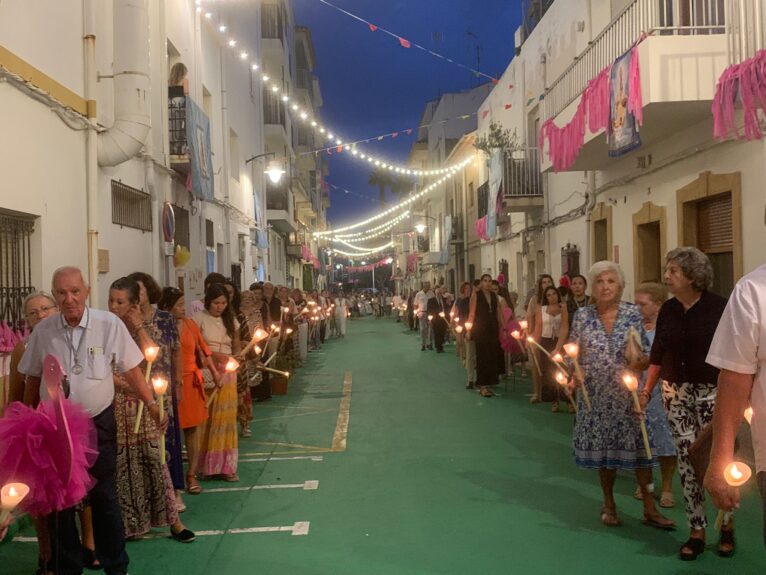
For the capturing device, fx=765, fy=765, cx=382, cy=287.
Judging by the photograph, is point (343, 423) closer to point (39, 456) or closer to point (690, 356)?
point (690, 356)

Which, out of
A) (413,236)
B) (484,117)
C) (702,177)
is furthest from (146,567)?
(413,236)

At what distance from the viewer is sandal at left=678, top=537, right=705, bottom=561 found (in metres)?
4.81

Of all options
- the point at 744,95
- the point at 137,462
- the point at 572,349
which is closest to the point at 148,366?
the point at 137,462

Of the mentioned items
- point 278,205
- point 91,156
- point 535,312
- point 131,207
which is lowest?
point 535,312

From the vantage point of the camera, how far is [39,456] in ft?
12.1

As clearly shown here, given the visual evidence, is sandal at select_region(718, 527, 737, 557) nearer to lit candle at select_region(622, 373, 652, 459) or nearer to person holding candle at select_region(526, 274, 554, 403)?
lit candle at select_region(622, 373, 652, 459)

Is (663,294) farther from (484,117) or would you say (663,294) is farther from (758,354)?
(484,117)

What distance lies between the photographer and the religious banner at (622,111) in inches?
404

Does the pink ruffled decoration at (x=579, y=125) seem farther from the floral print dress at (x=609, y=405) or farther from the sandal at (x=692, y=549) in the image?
the sandal at (x=692, y=549)

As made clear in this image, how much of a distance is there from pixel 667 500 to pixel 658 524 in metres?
0.62

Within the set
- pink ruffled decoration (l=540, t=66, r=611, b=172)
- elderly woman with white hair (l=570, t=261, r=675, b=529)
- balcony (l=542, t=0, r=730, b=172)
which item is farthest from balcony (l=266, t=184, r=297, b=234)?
elderly woman with white hair (l=570, t=261, r=675, b=529)

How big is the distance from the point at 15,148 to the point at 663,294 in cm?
624

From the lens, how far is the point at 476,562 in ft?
15.9

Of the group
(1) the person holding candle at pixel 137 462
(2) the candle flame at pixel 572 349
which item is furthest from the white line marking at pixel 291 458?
(2) the candle flame at pixel 572 349
